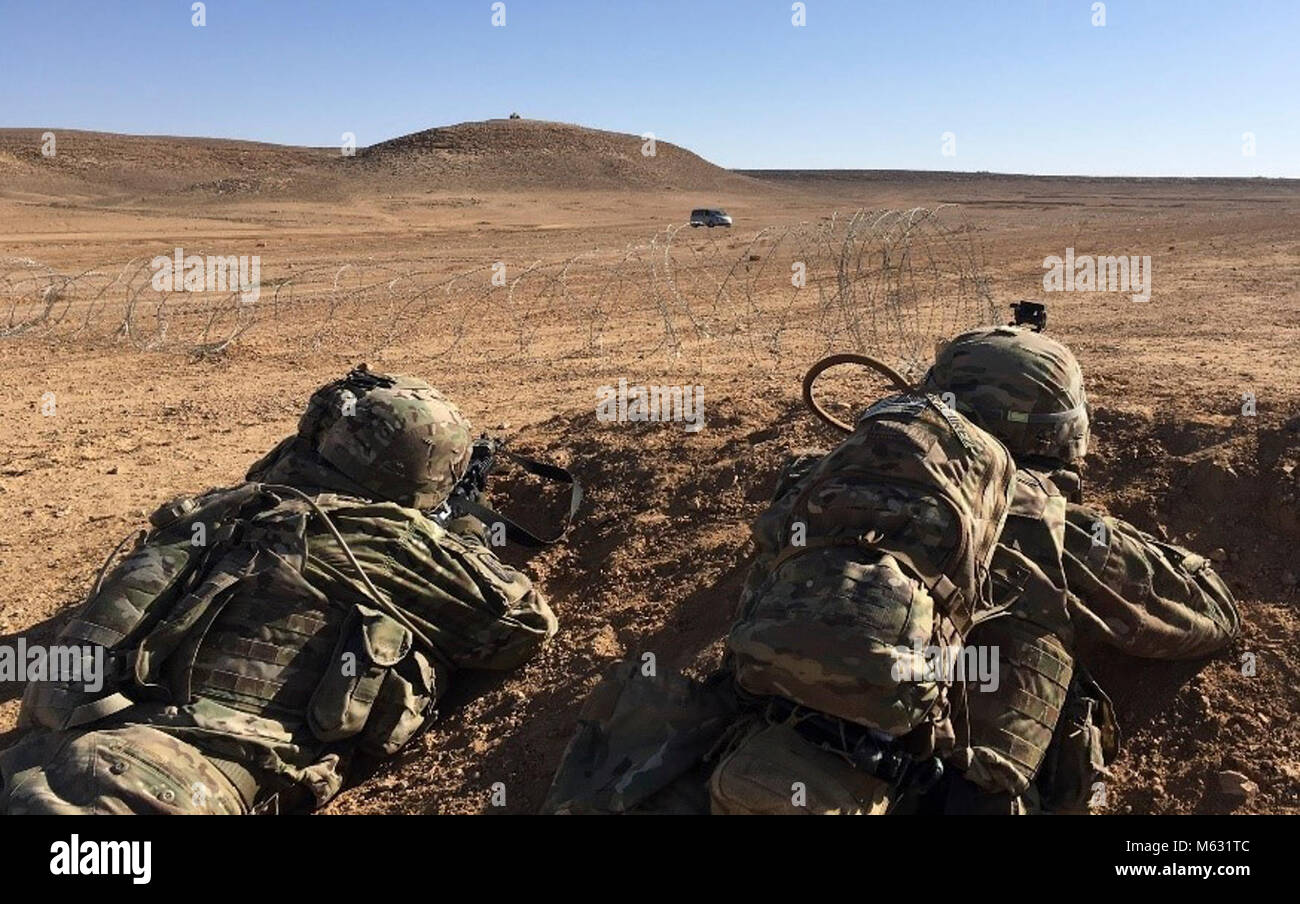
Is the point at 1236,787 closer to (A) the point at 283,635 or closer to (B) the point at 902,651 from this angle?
(B) the point at 902,651

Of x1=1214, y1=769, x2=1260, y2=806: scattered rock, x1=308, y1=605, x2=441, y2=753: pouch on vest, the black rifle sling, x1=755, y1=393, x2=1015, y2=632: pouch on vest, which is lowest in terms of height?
x1=1214, y1=769, x2=1260, y2=806: scattered rock

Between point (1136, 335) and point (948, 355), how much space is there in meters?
7.87

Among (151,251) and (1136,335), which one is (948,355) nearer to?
(1136,335)

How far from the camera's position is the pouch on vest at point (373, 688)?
11.9ft

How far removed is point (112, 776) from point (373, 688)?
95 centimetres

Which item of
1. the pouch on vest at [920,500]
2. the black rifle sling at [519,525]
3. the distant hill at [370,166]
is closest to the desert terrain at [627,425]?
the black rifle sling at [519,525]

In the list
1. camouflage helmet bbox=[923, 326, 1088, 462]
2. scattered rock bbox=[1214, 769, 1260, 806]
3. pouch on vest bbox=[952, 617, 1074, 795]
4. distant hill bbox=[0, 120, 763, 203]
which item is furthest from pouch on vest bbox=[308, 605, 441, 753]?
distant hill bbox=[0, 120, 763, 203]

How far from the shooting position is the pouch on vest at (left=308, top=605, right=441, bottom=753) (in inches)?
143

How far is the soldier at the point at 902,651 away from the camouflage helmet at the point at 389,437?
5.11 feet

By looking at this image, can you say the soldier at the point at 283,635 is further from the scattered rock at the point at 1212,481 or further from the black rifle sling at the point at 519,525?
the scattered rock at the point at 1212,481

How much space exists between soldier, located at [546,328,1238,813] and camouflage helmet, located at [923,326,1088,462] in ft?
1.17

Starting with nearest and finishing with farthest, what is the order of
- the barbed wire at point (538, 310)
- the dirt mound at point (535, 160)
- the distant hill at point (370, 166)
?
the barbed wire at point (538, 310)
the distant hill at point (370, 166)
the dirt mound at point (535, 160)

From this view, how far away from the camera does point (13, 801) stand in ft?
9.50

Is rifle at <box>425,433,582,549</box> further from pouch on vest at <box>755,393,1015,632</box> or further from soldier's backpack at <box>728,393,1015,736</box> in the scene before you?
pouch on vest at <box>755,393,1015,632</box>
